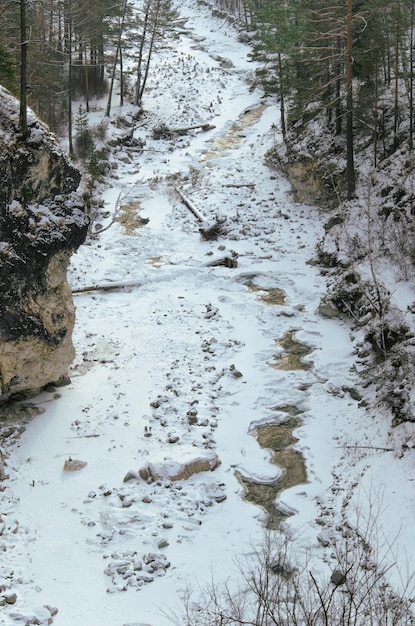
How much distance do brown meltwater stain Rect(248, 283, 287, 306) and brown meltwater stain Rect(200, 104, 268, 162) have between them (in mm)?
Answer: 13404

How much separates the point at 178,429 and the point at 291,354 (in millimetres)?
3866

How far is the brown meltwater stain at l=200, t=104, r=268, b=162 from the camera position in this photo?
2877cm

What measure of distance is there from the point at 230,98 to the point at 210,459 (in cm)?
3287

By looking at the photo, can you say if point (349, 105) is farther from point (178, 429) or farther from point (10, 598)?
point (10, 598)

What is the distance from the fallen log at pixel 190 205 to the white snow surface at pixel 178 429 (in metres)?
0.31

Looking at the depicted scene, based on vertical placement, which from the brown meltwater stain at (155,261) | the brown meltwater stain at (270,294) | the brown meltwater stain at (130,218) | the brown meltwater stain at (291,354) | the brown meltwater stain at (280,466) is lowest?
the brown meltwater stain at (280,466)

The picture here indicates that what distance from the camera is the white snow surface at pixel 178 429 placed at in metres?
7.34

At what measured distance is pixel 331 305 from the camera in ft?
47.4

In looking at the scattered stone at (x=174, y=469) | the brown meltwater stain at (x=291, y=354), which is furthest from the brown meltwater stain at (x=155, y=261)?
the scattered stone at (x=174, y=469)

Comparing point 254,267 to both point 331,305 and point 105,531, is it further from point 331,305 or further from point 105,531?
point 105,531

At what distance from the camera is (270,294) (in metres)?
16.2

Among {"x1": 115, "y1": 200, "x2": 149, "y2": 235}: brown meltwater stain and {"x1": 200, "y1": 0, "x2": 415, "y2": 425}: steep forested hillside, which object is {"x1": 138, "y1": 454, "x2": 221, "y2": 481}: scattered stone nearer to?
{"x1": 200, "y1": 0, "x2": 415, "y2": 425}: steep forested hillside

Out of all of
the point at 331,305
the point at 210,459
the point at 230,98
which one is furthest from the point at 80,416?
the point at 230,98

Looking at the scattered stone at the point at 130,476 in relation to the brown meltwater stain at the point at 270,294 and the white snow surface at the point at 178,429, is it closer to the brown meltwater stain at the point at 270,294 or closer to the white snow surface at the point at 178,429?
the white snow surface at the point at 178,429
